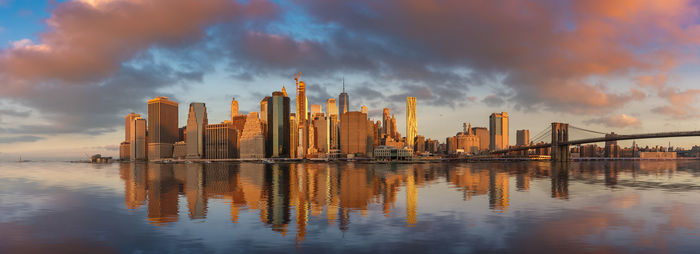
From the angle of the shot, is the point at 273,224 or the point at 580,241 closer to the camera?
the point at 580,241

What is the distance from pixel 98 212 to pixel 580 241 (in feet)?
130

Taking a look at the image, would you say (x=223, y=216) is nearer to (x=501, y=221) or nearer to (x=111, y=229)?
(x=111, y=229)

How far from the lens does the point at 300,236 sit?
27859mm

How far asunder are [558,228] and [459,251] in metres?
10.9

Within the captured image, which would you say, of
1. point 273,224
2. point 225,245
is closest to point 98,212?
point 273,224

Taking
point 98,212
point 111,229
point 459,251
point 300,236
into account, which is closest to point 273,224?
point 300,236

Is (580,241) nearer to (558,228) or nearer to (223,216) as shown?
(558,228)

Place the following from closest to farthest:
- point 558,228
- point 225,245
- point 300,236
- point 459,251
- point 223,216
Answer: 1. point 459,251
2. point 225,245
3. point 300,236
4. point 558,228
5. point 223,216

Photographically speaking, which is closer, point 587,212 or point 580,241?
point 580,241

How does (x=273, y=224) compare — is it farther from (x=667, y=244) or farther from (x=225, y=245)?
(x=667, y=244)

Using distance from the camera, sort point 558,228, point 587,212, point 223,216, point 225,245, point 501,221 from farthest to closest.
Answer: point 587,212, point 223,216, point 501,221, point 558,228, point 225,245

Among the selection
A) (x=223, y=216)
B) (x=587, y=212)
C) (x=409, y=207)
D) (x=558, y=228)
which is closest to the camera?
(x=558, y=228)

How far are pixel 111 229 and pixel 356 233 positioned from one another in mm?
17600

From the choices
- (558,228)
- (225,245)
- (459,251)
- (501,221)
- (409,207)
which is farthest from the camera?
(409,207)
